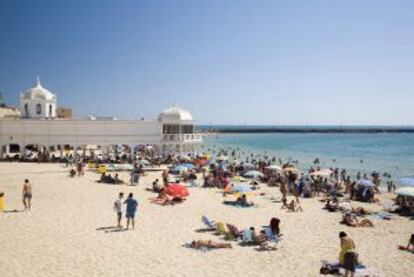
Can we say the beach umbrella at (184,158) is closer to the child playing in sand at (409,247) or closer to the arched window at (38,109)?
the arched window at (38,109)

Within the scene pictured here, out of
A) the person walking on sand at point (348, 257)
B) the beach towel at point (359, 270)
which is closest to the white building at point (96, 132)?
the beach towel at point (359, 270)

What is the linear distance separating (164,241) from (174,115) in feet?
87.1

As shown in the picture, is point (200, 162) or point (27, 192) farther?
point (200, 162)

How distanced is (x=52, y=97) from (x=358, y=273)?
3664 cm

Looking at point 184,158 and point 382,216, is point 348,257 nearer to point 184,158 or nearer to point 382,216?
point 382,216

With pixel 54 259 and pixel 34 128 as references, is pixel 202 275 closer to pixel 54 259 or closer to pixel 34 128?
pixel 54 259

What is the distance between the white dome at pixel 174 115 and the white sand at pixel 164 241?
18.4m

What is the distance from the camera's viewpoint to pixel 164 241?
13.2 meters

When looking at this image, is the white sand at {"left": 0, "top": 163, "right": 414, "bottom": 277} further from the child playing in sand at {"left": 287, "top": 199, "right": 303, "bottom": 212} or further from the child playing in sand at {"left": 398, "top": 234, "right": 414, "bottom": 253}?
the child playing in sand at {"left": 287, "top": 199, "right": 303, "bottom": 212}

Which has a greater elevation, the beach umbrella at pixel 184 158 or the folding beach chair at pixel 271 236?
the beach umbrella at pixel 184 158

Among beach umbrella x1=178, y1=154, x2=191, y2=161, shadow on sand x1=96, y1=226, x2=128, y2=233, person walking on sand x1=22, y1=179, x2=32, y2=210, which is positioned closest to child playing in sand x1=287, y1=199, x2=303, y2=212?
shadow on sand x1=96, y1=226, x2=128, y2=233

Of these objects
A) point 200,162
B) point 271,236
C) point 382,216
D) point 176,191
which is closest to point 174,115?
point 200,162

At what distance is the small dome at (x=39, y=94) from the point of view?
40.8 meters

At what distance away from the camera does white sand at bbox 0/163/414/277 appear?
423 inches
